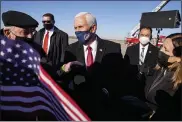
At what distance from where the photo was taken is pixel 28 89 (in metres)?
1.96

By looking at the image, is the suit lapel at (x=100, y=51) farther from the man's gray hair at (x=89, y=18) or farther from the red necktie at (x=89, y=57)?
the man's gray hair at (x=89, y=18)

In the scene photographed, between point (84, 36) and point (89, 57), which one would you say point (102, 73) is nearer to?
point (89, 57)

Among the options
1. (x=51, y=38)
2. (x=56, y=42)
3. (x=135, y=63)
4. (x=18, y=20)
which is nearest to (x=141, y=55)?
(x=135, y=63)

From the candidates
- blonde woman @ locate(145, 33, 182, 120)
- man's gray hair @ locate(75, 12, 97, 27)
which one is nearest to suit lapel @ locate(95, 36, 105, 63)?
man's gray hair @ locate(75, 12, 97, 27)

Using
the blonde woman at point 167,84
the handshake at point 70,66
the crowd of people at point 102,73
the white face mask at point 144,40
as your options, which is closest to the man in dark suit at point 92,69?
the crowd of people at point 102,73

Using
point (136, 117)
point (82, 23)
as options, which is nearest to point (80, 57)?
point (82, 23)

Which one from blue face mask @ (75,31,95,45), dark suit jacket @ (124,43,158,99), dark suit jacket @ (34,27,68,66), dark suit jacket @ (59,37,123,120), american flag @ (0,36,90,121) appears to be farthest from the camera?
dark suit jacket @ (34,27,68,66)

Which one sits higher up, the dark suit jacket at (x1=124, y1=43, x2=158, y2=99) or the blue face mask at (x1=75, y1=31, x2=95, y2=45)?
the blue face mask at (x1=75, y1=31, x2=95, y2=45)

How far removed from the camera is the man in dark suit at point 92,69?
2803 millimetres

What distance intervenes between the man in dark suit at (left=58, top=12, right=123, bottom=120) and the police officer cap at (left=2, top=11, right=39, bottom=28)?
2.13 feet

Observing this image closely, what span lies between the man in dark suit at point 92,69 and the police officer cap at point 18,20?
649mm

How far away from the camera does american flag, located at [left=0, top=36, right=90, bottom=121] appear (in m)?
1.91

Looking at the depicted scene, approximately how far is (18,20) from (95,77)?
1.14m

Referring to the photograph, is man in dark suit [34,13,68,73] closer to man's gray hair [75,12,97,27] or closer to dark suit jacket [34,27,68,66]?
dark suit jacket [34,27,68,66]
